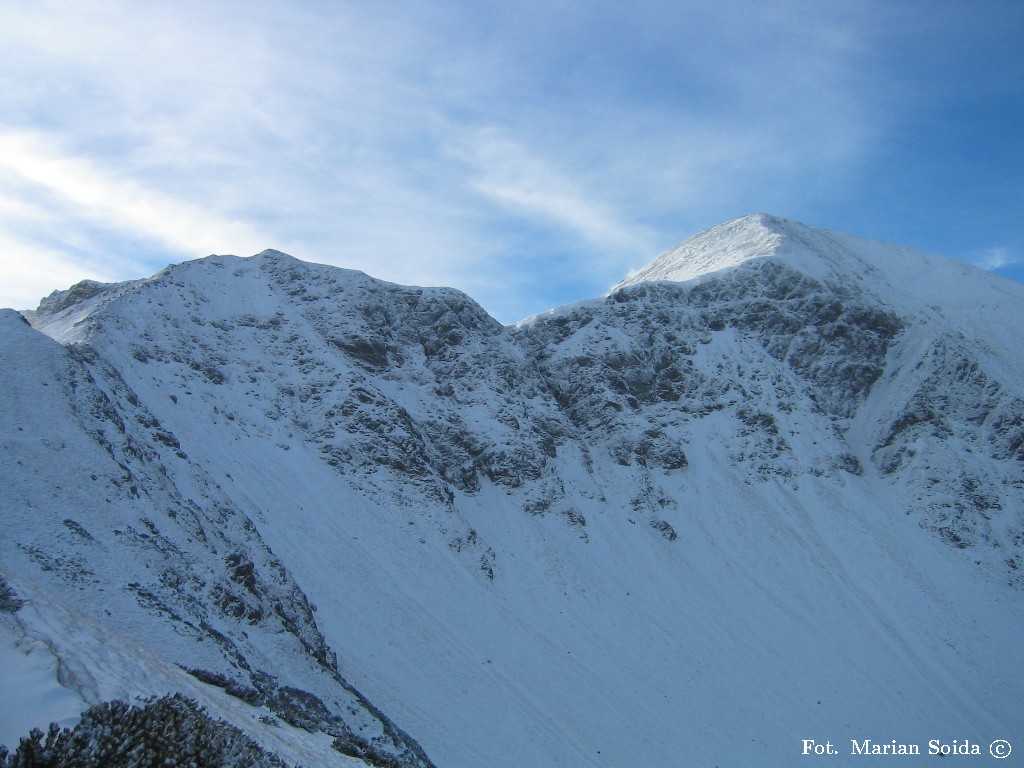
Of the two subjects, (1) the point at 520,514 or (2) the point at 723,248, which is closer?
(1) the point at 520,514

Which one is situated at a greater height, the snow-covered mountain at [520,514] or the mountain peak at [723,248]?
the mountain peak at [723,248]

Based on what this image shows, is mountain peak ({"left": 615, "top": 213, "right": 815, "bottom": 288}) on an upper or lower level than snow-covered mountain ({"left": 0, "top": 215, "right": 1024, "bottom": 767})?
upper

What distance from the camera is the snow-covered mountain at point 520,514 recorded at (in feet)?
78.9

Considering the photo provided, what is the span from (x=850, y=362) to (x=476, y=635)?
55.4 m

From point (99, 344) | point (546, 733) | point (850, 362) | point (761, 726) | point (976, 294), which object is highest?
point (976, 294)

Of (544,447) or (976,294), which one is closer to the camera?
(544,447)

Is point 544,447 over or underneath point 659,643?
over

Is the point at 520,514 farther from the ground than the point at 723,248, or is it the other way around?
the point at 723,248

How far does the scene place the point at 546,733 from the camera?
36000 mm

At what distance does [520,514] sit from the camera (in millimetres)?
55344

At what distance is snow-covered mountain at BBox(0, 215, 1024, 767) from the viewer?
24047 millimetres

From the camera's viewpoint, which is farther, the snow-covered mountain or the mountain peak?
the mountain peak

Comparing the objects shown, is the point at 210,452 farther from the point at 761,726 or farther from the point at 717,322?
the point at 717,322

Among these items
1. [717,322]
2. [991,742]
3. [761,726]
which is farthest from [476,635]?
[717,322]
